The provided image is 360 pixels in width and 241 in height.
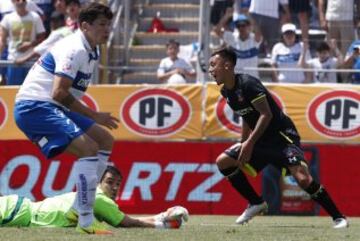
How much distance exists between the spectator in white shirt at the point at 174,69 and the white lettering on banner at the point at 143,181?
1325 millimetres

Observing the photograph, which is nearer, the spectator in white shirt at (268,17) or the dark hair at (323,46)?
the dark hair at (323,46)

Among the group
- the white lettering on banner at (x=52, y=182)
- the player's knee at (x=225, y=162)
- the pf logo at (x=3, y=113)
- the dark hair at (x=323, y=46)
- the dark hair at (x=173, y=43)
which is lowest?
the white lettering on banner at (x=52, y=182)

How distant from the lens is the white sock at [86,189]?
9789 mm

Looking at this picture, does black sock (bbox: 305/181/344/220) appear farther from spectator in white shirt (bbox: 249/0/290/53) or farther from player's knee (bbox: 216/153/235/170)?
Result: spectator in white shirt (bbox: 249/0/290/53)

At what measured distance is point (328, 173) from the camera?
624 inches

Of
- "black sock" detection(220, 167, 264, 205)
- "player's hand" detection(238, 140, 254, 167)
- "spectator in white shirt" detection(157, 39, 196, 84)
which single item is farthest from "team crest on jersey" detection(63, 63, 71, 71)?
"spectator in white shirt" detection(157, 39, 196, 84)

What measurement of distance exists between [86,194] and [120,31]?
7.92m

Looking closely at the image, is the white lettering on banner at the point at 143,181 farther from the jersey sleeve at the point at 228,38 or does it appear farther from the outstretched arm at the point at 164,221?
the outstretched arm at the point at 164,221

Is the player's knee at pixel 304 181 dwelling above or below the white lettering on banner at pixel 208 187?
above

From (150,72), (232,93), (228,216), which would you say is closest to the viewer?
(232,93)

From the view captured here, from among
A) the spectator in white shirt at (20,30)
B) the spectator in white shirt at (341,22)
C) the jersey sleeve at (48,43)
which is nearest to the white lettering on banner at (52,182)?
the spectator in white shirt at (20,30)

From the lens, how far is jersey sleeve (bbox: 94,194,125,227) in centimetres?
1067

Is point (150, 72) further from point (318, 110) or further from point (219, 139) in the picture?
point (318, 110)

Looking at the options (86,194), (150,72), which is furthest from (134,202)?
(86,194)
